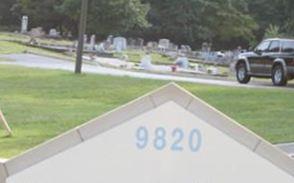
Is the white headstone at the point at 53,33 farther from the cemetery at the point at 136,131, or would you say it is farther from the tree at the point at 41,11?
the cemetery at the point at 136,131

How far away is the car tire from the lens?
2833 centimetres

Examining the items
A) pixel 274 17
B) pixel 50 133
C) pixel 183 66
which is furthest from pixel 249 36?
pixel 50 133

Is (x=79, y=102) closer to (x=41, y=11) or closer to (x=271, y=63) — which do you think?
(x=271, y=63)

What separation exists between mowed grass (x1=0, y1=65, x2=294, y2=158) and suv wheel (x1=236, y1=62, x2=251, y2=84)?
7.15 meters

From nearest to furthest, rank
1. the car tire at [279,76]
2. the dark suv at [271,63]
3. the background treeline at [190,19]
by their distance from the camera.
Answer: the car tire at [279,76], the dark suv at [271,63], the background treeline at [190,19]

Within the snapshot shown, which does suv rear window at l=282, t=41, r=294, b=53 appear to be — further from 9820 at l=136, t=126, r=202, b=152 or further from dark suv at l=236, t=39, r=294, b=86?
9820 at l=136, t=126, r=202, b=152

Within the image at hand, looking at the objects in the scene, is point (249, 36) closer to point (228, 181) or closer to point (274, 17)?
point (274, 17)

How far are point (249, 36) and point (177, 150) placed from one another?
85491 millimetres

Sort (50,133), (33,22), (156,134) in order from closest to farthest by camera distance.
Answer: (156,134) → (50,133) → (33,22)

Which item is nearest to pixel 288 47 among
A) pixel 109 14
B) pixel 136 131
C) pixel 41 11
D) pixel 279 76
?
pixel 279 76

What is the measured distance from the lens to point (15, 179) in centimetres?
364

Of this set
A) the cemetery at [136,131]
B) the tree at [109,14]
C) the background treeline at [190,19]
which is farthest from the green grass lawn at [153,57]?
the background treeline at [190,19]

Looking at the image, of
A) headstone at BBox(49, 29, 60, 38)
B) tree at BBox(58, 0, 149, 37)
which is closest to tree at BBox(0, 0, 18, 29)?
headstone at BBox(49, 29, 60, 38)

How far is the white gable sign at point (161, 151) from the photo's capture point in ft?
11.7
